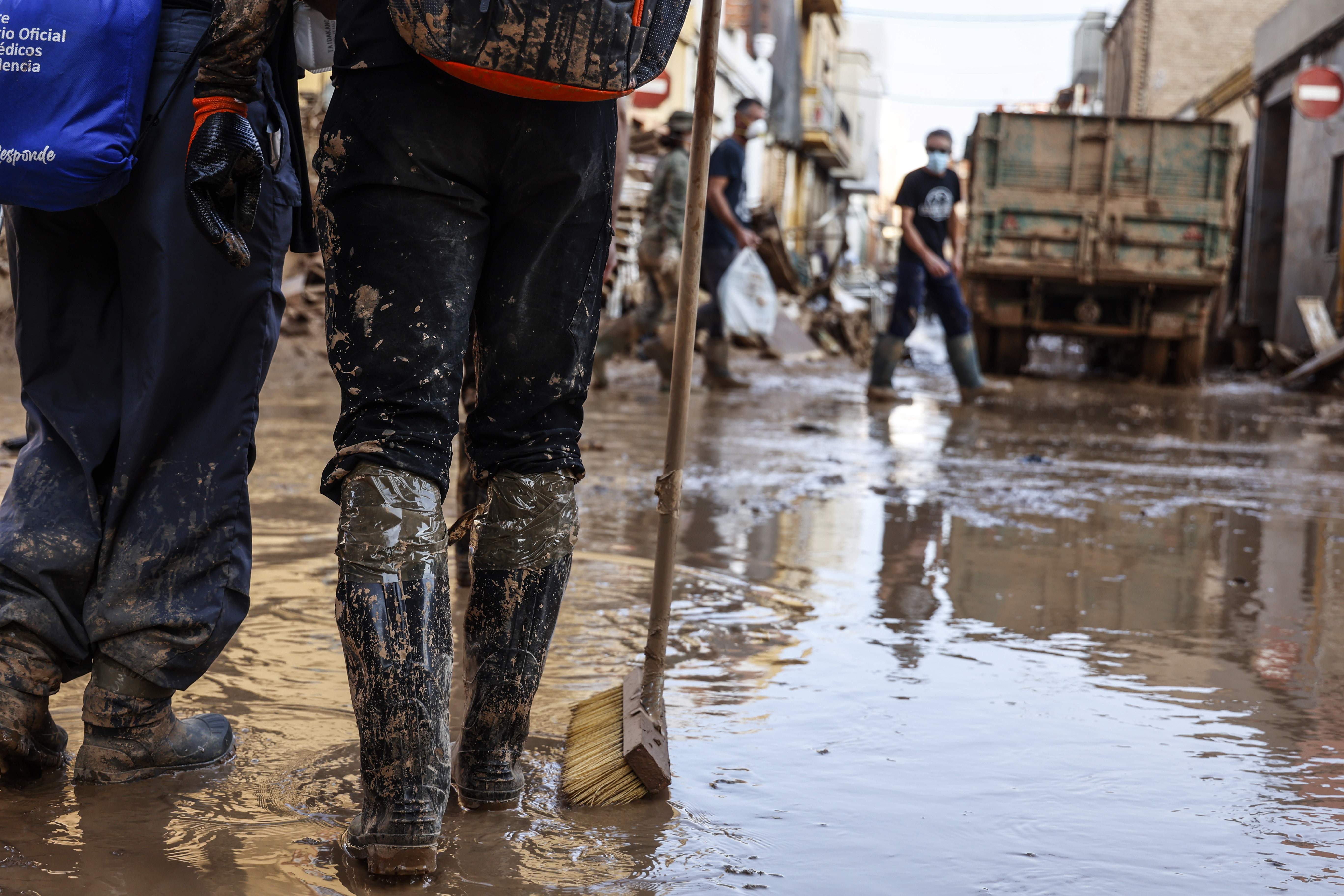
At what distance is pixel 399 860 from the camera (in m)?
1.58

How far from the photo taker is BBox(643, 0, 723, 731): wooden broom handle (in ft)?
6.78

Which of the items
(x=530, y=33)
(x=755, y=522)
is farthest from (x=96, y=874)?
(x=755, y=522)

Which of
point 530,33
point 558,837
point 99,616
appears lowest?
point 558,837

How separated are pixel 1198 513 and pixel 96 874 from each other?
422 centimetres

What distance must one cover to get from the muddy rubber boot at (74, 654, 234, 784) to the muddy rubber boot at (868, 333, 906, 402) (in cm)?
780

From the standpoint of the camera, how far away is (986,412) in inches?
350

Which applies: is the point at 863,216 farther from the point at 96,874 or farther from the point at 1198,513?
the point at 96,874

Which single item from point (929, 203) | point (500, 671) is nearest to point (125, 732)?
point (500, 671)

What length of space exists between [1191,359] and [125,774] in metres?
11.9

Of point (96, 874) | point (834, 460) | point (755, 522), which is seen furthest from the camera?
point (834, 460)

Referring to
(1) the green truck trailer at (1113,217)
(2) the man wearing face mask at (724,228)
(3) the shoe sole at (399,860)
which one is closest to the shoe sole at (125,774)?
(3) the shoe sole at (399,860)

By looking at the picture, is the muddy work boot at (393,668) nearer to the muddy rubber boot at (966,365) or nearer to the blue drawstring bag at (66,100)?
the blue drawstring bag at (66,100)

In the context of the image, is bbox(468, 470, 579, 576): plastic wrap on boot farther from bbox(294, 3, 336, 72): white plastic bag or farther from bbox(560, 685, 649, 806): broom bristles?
bbox(294, 3, 336, 72): white plastic bag

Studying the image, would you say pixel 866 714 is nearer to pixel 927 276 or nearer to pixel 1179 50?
pixel 927 276
